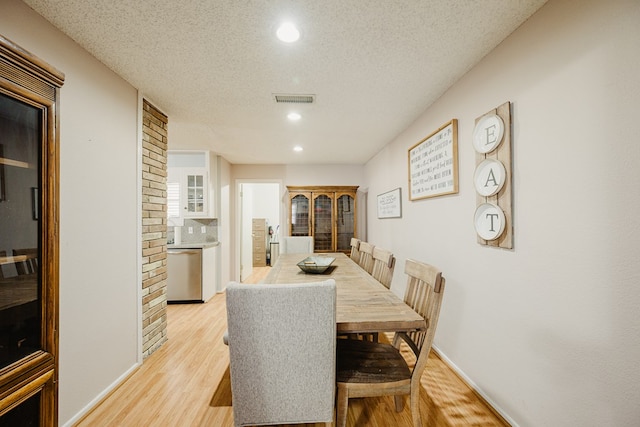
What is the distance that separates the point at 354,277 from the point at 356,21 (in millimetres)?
1683

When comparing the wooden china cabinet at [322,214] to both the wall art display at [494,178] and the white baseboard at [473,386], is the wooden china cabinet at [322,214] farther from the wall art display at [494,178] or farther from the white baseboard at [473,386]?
the wall art display at [494,178]

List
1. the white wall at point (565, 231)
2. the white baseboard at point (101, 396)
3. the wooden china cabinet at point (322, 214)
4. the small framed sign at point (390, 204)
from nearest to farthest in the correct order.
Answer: the white wall at point (565, 231)
the white baseboard at point (101, 396)
the small framed sign at point (390, 204)
the wooden china cabinet at point (322, 214)

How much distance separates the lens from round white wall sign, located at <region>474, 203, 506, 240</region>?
164 cm

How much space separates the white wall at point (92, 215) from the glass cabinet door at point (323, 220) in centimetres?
315

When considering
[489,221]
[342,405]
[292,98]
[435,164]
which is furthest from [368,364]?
[292,98]

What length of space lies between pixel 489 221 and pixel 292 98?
6.12 feet

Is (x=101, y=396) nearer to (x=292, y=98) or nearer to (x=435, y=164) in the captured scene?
(x=292, y=98)

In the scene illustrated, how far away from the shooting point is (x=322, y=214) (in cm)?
507

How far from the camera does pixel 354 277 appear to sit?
83.7 inches

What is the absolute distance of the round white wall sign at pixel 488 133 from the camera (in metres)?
1.65

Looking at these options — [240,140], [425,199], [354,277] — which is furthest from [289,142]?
[354,277]

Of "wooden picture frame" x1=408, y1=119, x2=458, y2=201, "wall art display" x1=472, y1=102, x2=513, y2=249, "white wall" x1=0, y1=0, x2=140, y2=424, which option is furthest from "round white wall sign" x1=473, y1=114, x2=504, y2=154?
"white wall" x1=0, y1=0, x2=140, y2=424

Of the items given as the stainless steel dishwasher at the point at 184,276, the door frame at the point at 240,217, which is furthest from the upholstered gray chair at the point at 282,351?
the door frame at the point at 240,217

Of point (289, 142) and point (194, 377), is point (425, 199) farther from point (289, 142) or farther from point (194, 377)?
point (194, 377)
